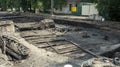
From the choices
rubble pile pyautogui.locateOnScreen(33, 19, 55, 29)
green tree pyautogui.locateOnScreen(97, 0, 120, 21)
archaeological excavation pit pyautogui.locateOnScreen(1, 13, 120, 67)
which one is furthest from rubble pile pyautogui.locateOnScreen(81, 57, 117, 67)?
green tree pyautogui.locateOnScreen(97, 0, 120, 21)

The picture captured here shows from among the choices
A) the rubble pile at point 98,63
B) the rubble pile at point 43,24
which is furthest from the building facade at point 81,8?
the rubble pile at point 98,63

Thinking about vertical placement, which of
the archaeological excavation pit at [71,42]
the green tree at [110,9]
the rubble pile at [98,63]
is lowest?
the archaeological excavation pit at [71,42]

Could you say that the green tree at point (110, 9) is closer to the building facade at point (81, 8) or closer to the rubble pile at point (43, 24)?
the rubble pile at point (43, 24)

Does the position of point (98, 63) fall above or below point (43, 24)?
below

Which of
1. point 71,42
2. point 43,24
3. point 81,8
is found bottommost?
point 71,42

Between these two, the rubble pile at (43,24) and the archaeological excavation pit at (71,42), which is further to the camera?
the rubble pile at (43,24)

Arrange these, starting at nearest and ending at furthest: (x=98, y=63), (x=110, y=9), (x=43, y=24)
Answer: (x=98, y=63) < (x=43, y=24) < (x=110, y=9)

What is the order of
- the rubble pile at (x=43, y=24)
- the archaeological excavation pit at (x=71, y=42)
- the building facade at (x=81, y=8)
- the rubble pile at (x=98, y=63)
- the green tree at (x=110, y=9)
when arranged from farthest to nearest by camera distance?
the building facade at (x=81, y=8), the green tree at (x=110, y=9), the rubble pile at (x=43, y=24), the archaeological excavation pit at (x=71, y=42), the rubble pile at (x=98, y=63)

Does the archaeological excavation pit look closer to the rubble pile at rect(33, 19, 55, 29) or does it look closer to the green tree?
the rubble pile at rect(33, 19, 55, 29)

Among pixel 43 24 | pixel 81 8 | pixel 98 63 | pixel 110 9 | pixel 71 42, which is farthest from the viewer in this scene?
pixel 81 8

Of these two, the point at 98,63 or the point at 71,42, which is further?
the point at 71,42

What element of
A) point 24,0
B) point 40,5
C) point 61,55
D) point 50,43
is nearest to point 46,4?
point 40,5

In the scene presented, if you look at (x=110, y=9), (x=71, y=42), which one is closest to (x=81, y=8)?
(x=110, y=9)

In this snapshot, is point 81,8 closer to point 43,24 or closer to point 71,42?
point 43,24
